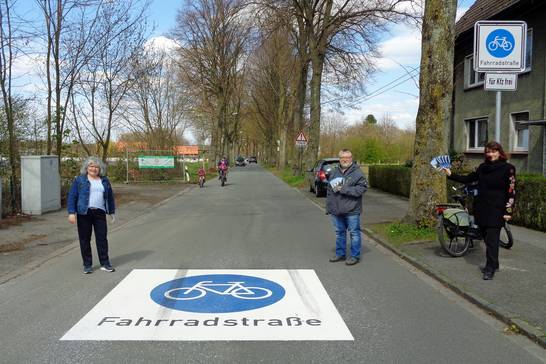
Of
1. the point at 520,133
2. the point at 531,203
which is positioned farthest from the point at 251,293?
the point at 520,133

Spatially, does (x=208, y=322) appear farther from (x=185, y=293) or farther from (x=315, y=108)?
(x=315, y=108)

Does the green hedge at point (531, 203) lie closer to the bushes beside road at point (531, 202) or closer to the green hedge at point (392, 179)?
the bushes beside road at point (531, 202)

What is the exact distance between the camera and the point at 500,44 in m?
7.88

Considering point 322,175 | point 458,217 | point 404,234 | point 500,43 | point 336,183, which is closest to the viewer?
point 500,43

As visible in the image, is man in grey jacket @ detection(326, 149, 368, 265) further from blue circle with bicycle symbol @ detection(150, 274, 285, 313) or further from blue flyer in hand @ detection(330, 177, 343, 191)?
blue circle with bicycle symbol @ detection(150, 274, 285, 313)

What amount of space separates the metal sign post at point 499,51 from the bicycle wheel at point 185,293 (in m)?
4.69

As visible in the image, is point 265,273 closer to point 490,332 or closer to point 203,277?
point 203,277

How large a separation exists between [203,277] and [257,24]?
19.4 m

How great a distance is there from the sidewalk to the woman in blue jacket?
451 centimetres

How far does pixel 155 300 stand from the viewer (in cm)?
604

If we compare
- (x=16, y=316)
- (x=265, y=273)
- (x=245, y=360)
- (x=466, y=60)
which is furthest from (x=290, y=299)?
(x=466, y=60)

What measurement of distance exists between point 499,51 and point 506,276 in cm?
319

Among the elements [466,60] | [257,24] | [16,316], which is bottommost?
[16,316]

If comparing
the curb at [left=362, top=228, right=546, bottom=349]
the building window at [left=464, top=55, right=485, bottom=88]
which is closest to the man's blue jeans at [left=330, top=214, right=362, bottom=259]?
the curb at [left=362, top=228, right=546, bottom=349]
